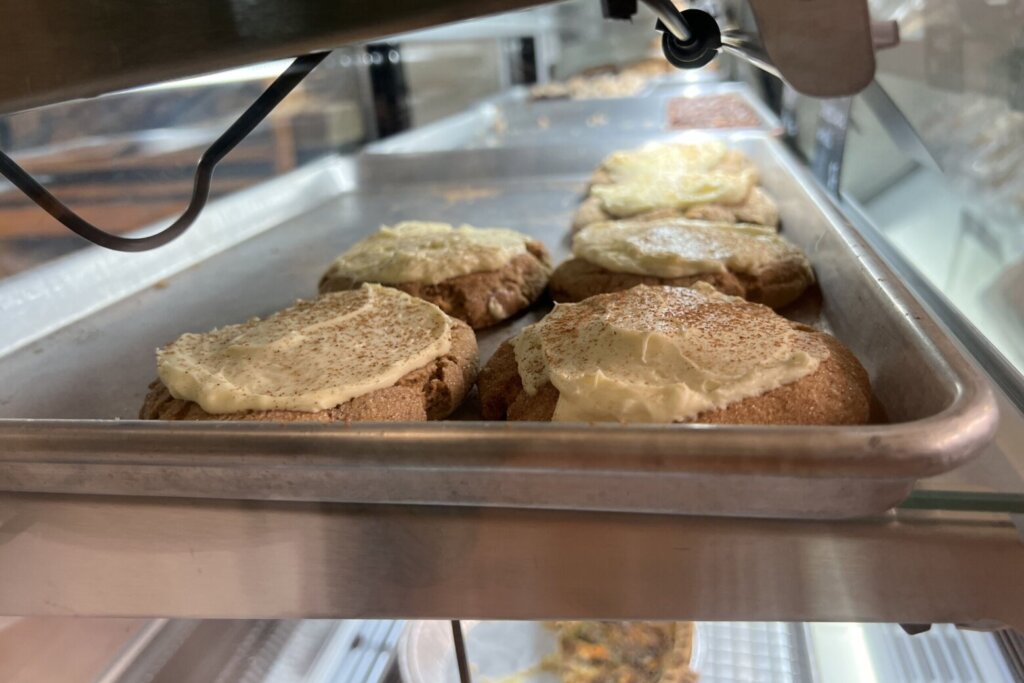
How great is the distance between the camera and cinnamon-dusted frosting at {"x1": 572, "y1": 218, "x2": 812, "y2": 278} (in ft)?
4.64

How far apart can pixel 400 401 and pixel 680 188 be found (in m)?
1.26

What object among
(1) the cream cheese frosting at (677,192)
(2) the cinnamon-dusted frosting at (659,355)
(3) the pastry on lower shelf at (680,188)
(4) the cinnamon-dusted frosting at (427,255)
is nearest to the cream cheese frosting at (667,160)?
(3) the pastry on lower shelf at (680,188)

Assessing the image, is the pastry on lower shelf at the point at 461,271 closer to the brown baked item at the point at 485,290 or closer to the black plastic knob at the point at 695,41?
the brown baked item at the point at 485,290

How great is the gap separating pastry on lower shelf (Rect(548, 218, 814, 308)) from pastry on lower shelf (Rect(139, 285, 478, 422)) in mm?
374

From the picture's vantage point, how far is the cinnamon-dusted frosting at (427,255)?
1.52m

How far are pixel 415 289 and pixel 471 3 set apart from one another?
901 mm

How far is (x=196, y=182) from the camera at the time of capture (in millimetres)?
1146

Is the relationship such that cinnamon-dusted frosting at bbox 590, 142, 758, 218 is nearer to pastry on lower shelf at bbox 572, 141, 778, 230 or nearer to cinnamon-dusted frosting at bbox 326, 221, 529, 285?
pastry on lower shelf at bbox 572, 141, 778, 230

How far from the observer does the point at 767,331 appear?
39.6 inches

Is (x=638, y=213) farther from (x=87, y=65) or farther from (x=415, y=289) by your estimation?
(x=87, y=65)

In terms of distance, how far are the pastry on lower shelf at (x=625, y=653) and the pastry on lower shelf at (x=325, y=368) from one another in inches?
21.6

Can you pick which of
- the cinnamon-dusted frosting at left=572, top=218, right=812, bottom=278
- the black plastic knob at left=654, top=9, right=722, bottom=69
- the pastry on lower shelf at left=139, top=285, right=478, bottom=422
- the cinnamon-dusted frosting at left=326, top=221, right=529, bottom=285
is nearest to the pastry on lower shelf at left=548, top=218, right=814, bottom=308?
the cinnamon-dusted frosting at left=572, top=218, right=812, bottom=278

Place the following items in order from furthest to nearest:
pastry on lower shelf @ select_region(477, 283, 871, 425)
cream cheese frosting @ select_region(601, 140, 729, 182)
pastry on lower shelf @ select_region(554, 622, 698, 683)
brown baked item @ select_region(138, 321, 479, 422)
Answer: cream cheese frosting @ select_region(601, 140, 729, 182)
pastry on lower shelf @ select_region(554, 622, 698, 683)
brown baked item @ select_region(138, 321, 479, 422)
pastry on lower shelf @ select_region(477, 283, 871, 425)

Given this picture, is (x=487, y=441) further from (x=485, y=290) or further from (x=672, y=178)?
(x=672, y=178)
